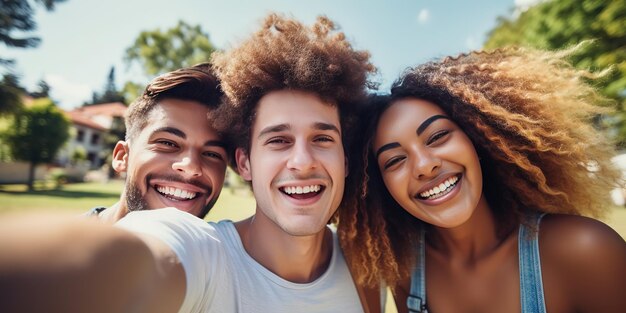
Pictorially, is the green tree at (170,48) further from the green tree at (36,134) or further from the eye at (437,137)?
the eye at (437,137)

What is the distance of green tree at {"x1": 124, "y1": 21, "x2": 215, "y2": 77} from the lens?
30500mm

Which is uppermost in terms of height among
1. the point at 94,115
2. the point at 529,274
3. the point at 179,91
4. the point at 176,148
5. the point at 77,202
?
the point at 94,115

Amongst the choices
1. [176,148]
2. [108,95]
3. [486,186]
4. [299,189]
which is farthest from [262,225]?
[108,95]

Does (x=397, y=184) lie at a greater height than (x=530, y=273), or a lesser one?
greater

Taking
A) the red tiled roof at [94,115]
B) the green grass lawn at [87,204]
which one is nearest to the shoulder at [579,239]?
the green grass lawn at [87,204]

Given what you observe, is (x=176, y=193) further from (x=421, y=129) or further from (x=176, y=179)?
(x=421, y=129)

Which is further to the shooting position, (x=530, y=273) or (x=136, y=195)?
(x=136, y=195)

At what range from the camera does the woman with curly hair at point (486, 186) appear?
7.63ft

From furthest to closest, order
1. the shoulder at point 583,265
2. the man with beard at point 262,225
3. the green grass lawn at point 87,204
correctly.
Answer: the green grass lawn at point 87,204
the shoulder at point 583,265
the man with beard at point 262,225

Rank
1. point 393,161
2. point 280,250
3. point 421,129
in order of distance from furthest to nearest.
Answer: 1. point 393,161
2. point 421,129
3. point 280,250

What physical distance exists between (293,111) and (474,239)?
1.82 m

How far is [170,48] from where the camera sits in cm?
3088

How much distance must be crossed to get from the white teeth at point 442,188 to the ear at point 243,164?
1371 mm

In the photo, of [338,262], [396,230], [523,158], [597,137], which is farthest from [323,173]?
[597,137]
